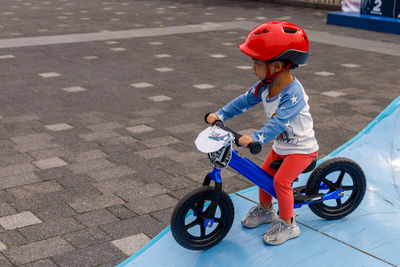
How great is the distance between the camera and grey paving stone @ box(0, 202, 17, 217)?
4.43m

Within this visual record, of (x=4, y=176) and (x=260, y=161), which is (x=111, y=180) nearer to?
(x=4, y=176)

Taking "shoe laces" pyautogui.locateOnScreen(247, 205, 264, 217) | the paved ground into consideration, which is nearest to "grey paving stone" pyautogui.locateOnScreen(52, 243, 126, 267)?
the paved ground

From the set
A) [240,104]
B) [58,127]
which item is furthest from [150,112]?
[240,104]

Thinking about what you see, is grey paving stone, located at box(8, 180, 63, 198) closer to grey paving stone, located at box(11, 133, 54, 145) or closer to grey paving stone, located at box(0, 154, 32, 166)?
grey paving stone, located at box(0, 154, 32, 166)

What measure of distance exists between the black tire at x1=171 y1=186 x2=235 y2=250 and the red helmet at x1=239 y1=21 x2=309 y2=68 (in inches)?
32.6

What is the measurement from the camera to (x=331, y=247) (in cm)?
352

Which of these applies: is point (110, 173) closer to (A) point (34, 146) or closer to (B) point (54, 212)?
(B) point (54, 212)

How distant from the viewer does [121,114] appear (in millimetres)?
7055

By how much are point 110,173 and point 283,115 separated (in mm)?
2423

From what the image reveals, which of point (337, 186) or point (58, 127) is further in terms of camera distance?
point (58, 127)

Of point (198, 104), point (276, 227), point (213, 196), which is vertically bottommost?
point (198, 104)

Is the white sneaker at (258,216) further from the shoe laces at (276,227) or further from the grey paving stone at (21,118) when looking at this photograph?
the grey paving stone at (21,118)

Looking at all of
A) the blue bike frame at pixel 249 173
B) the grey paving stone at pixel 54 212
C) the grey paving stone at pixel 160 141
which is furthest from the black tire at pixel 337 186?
the grey paving stone at pixel 160 141

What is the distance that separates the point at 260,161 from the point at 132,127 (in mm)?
1687
